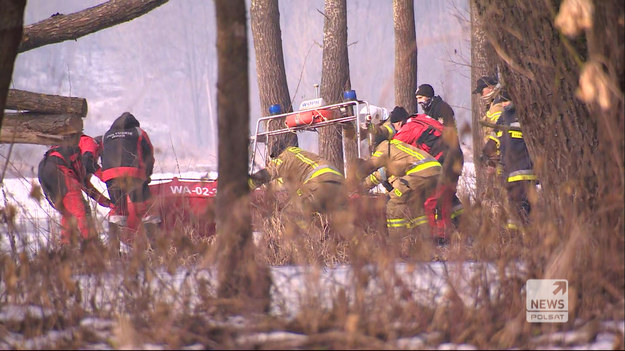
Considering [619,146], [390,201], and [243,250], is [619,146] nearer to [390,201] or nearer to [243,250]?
[243,250]

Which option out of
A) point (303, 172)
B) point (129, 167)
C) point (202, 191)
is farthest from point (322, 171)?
point (129, 167)

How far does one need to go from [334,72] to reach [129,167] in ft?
17.9

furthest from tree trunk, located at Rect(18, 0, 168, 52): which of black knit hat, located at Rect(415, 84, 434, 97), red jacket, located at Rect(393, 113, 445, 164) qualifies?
black knit hat, located at Rect(415, 84, 434, 97)

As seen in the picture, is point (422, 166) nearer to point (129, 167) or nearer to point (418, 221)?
point (418, 221)

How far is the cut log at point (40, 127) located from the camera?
593 centimetres

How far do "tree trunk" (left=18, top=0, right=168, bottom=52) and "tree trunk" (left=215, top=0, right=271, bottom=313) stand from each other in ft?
12.6

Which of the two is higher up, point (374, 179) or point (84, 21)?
point (84, 21)

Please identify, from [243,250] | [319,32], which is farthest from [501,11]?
[319,32]

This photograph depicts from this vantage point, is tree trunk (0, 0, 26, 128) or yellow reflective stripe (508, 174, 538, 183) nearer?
tree trunk (0, 0, 26, 128)

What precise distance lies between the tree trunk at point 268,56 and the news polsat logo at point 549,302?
304 inches

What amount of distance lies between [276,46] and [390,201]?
4.30 m

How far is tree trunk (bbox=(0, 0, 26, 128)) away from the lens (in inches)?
133

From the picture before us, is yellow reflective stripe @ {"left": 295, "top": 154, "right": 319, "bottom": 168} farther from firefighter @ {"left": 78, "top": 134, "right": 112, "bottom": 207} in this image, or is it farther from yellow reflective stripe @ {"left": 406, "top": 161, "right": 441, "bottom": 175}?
firefighter @ {"left": 78, "top": 134, "right": 112, "bottom": 207}

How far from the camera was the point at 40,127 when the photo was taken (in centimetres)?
594
